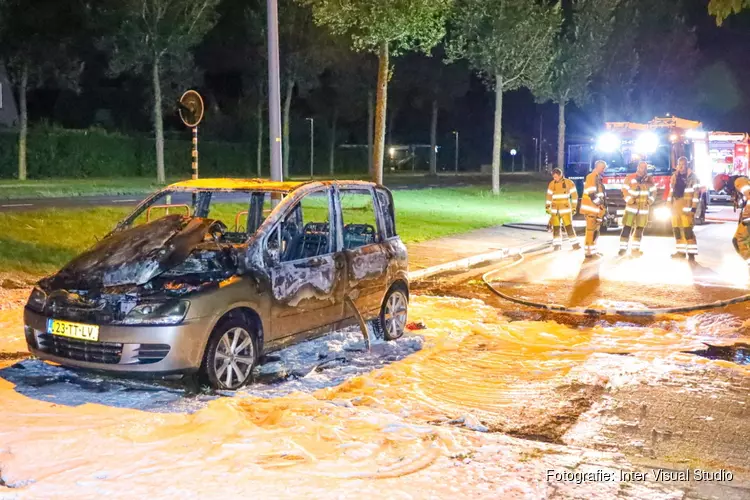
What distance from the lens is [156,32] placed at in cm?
3234

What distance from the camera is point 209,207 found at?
841 cm

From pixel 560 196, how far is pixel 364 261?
32.0 ft

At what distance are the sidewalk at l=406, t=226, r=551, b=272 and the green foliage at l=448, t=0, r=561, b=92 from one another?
12.4m

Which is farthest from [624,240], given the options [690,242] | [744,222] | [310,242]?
[310,242]

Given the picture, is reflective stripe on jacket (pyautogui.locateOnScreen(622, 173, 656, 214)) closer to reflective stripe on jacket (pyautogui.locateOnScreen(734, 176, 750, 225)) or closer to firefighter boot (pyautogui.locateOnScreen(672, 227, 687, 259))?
firefighter boot (pyautogui.locateOnScreen(672, 227, 687, 259))

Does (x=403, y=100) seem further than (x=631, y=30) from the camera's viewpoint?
Yes

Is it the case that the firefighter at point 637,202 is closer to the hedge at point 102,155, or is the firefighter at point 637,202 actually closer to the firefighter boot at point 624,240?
the firefighter boot at point 624,240

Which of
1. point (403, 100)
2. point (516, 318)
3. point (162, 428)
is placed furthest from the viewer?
point (403, 100)

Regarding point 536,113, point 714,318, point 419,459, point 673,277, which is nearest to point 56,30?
point 673,277

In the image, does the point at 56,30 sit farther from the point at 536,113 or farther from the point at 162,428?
the point at 536,113

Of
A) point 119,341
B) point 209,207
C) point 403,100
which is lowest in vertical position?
point 119,341

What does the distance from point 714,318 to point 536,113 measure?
67668 mm

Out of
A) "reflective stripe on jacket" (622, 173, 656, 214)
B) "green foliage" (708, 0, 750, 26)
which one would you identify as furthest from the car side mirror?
"reflective stripe on jacket" (622, 173, 656, 214)

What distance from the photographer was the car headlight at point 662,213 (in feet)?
74.3
